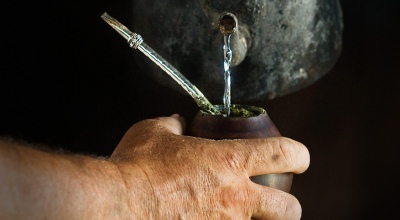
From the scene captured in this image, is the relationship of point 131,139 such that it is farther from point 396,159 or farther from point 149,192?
point 396,159

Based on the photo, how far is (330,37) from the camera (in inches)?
46.5

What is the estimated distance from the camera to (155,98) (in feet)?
4.29

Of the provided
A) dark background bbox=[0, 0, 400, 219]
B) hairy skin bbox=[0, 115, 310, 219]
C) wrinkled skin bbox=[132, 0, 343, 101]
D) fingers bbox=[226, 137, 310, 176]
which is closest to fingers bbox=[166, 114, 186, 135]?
hairy skin bbox=[0, 115, 310, 219]

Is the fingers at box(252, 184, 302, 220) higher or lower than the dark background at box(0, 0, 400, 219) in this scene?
lower

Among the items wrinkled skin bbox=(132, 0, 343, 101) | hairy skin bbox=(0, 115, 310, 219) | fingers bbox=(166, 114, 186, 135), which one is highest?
wrinkled skin bbox=(132, 0, 343, 101)

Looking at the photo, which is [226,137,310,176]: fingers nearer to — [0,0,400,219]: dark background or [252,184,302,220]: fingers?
[252,184,302,220]: fingers

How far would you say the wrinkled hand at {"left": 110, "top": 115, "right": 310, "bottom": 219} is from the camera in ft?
2.16

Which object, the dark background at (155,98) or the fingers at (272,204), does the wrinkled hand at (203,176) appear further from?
the dark background at (155,98)

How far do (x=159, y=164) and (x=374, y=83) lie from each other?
77 centimetres

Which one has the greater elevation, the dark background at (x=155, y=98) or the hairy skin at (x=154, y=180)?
the dark background at (x=155, y=98)

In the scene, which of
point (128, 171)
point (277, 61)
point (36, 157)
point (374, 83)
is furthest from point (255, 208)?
point (374, 83)

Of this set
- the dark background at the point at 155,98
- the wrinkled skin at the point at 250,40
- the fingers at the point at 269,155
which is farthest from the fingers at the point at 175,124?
the dark background at the point at 155,98

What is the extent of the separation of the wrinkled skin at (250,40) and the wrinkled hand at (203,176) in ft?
1.17

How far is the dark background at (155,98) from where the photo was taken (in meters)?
1.26
